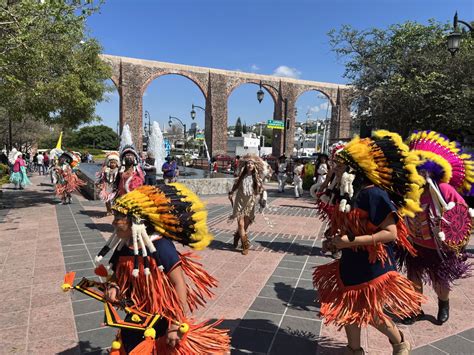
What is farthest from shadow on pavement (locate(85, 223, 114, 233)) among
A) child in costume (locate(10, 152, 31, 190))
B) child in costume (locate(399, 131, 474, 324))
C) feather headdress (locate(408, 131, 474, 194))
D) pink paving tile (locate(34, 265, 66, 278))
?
child in costume (locate(10, 152, 31, 190))

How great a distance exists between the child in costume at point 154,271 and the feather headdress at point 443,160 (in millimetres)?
2381

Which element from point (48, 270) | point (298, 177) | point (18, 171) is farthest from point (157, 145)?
point (48, 270)

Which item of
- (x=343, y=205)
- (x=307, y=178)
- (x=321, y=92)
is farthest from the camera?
(x=321, y=92)

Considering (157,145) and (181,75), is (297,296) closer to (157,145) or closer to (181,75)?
(157,145)

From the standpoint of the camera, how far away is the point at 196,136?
124 ft

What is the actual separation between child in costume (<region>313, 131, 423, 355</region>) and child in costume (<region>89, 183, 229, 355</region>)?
0.96 meters

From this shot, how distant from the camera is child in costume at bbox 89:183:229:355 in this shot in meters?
2.09

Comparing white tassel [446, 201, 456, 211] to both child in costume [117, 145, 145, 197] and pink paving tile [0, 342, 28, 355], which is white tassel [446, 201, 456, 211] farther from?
child in costume [117, 145, 145, 197]

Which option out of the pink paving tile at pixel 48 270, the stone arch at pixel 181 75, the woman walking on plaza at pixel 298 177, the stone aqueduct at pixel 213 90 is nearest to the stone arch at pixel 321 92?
the stone aqueduct at pixel 213 90

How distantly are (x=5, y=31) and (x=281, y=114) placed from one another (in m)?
36.5

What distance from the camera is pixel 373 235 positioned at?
2.34 metres

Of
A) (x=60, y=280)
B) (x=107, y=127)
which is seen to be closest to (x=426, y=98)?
(x=60, y=280)

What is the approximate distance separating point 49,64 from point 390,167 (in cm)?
993

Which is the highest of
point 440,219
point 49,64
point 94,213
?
point 49,64
